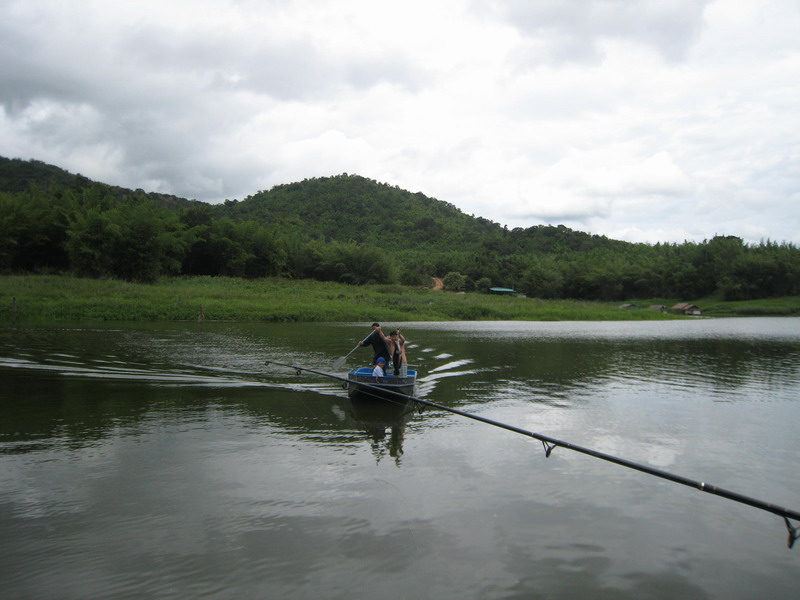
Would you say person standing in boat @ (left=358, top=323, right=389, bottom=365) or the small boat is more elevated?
person standing in boat @ (left=358, top=323, right=389, bottom=365)

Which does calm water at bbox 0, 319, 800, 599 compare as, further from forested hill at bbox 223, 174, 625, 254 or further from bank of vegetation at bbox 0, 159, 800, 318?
forested hill at bbox 223, 174, 625, 254

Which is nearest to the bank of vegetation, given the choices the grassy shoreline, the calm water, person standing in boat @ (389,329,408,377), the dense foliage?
the dense foliage

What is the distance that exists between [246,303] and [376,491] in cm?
3737

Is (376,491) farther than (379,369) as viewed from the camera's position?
No

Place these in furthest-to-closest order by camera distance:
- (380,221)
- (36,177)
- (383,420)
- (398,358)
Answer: (380,221)
(36,177)
(398,358)
(383,420)

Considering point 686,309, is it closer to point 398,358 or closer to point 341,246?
point 341,246

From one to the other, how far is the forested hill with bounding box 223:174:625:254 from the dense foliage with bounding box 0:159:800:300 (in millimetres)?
425

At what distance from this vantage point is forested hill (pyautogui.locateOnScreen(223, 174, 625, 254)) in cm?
11569

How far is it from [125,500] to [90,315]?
33065 millimetres

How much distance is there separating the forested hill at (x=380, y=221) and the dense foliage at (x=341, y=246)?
0.43 meters

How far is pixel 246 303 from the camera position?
4269 centimetres

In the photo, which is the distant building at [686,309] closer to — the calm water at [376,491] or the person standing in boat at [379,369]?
the calm water at [376,491]

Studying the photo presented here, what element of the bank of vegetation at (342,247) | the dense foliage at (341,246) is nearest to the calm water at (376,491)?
the bank of vegetation at (342,247)

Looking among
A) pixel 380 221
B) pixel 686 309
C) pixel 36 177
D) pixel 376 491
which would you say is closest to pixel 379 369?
pixel 376 491
